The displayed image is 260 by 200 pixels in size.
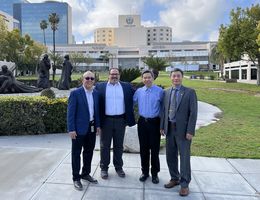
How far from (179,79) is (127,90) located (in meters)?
0.93

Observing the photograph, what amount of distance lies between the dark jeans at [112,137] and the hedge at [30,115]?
11.8 ft

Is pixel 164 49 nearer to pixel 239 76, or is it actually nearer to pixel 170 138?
pixel 239 76

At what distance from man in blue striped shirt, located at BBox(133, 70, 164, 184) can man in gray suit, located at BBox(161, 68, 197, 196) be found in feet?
0.50

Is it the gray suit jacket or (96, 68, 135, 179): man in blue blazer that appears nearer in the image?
the gray suit jacket

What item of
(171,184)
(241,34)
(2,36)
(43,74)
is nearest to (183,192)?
(171,184)

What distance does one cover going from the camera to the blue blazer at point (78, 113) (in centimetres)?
481

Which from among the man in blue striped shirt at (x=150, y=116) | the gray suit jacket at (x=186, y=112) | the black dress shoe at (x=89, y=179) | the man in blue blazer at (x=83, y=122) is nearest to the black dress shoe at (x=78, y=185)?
the man in blue blazer at (x=83, y=122)

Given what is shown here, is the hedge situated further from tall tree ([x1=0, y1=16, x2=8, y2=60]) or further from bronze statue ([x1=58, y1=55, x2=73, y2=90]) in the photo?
tall tree ([x1=0, y1=16, x2=8, y2=60])

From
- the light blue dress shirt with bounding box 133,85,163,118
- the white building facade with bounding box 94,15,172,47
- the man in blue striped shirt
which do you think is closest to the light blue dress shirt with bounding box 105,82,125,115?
the man in blue striped shirt

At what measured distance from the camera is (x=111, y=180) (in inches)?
205

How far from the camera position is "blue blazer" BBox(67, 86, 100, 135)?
4812mm

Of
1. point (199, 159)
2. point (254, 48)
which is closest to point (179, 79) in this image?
point (199, 159)

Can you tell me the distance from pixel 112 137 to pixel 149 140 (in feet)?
2.24

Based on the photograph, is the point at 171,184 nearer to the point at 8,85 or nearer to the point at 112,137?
the point at 112,137
